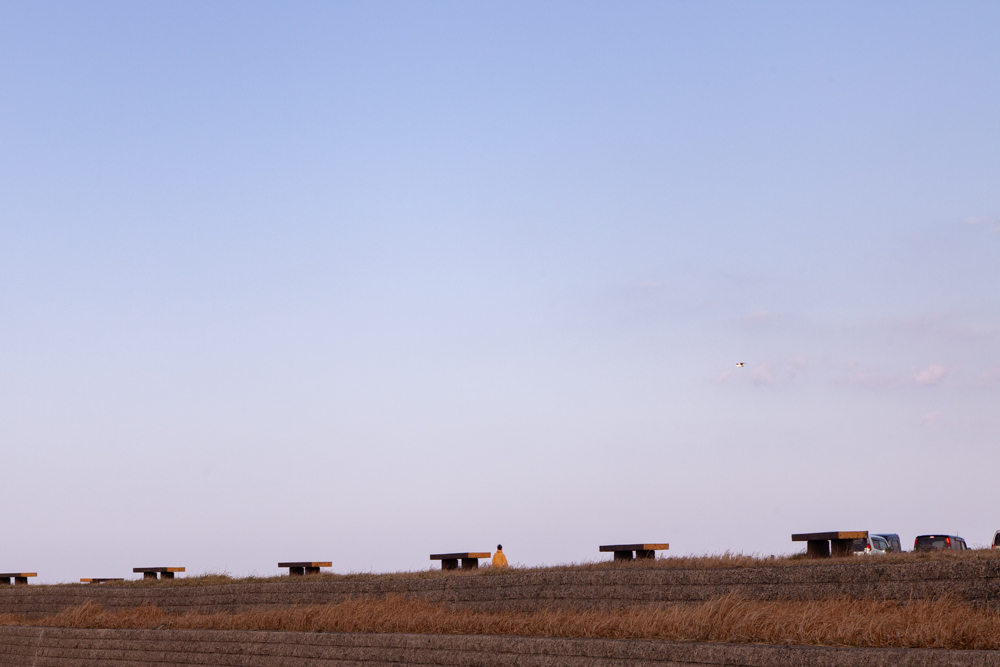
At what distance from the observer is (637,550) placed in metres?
19.8

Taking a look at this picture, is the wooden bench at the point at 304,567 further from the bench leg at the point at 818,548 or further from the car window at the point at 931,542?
the car window at the point at 931,542

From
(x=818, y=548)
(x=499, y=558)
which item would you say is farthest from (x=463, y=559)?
(x=818, y=548)

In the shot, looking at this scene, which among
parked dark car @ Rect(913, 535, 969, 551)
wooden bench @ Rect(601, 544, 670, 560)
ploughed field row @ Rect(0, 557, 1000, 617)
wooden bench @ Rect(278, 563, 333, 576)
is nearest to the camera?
ploughed field row @ Rect(0, 557, 1000, 617)

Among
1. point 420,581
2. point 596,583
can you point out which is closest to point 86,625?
point 420,581

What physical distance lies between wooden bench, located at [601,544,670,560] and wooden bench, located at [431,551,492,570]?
3533 mm

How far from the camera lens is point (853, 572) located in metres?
14.0

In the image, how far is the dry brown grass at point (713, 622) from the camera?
36.3ft

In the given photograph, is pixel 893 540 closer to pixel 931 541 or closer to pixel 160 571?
pixel 931 541

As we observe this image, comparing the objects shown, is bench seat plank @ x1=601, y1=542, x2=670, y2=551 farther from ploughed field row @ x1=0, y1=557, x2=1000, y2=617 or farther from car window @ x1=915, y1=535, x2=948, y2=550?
car window @ x1=915, y1=535, x2=948, y2=550

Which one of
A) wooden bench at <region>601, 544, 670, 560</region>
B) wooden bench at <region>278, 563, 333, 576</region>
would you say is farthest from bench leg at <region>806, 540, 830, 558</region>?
wooden bench at <region>278, 563, 333, 576</region>

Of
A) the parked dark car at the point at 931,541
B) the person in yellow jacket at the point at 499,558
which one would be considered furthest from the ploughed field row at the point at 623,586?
the parked dark car at the point at 931,541

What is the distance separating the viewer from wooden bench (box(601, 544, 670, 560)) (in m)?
19.5

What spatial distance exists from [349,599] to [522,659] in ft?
24.2

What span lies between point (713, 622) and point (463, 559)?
1035cm
